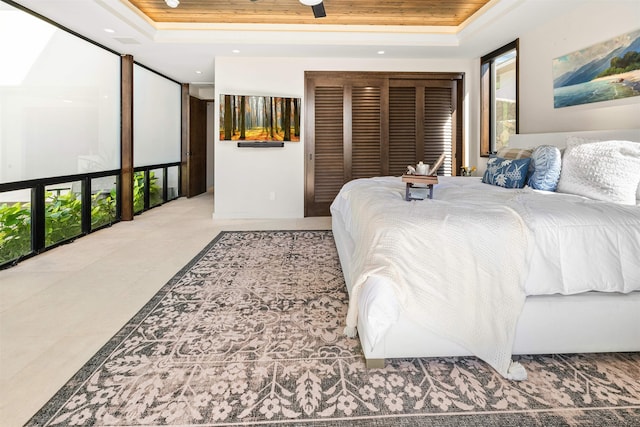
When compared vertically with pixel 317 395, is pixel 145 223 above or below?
above

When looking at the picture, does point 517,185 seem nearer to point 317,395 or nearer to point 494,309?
point 494,309

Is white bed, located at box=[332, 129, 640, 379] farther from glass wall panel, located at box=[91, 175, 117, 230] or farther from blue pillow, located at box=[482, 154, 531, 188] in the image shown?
glass wall panel, located at box=[91, 175, 117, 230]

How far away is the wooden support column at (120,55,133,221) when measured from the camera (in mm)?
5402

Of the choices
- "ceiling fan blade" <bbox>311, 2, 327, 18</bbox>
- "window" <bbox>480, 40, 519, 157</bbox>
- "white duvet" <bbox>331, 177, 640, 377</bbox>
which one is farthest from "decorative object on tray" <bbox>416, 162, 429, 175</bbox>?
"window" <bbox>480, 40, 519, 157</bbox>

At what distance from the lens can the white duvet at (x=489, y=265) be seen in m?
1.75

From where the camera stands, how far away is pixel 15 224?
140 inches

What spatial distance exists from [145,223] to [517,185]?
4.72 m

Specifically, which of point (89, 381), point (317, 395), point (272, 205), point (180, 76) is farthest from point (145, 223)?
point (317, 395)

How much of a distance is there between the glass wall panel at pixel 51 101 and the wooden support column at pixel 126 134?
0.15m

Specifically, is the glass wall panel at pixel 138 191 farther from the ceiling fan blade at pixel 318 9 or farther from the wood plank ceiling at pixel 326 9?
the ceiling fan blade at pixel 318 9

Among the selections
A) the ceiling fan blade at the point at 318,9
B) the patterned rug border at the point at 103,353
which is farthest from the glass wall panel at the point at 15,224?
→ the ceiling fan blade at the point at 318,9

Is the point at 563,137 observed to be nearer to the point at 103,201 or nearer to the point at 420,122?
the point at 420,122

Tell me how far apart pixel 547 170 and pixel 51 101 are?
4683mm

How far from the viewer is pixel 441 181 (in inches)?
140
